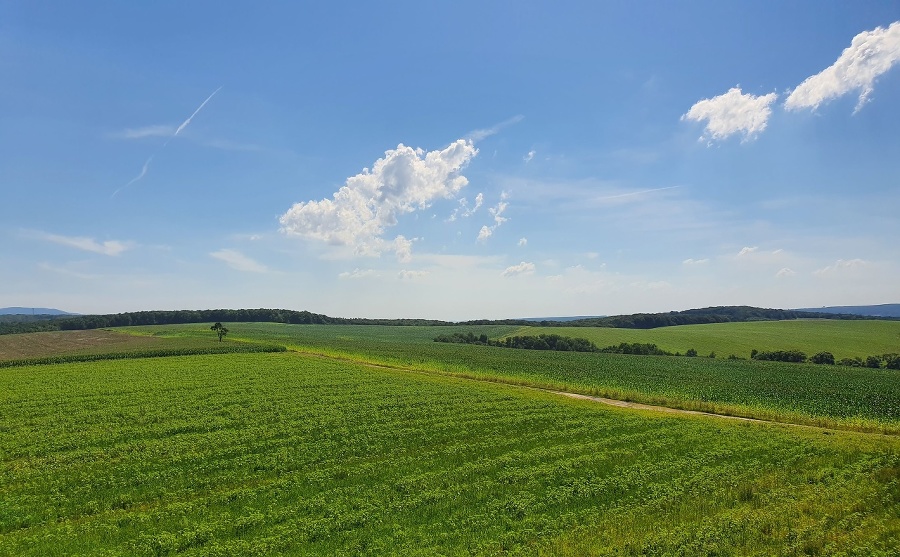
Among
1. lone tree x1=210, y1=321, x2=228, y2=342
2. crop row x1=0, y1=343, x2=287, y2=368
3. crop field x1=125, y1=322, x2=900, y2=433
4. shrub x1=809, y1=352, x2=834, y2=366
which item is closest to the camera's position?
crop field x1=125, y1=322, x2=900, y2=433

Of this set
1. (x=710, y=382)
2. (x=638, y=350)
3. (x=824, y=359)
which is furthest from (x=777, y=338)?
(x=710, y=382)

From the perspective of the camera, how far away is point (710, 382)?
52125mm

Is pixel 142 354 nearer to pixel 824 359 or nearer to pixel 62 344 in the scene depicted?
pixel 62 344

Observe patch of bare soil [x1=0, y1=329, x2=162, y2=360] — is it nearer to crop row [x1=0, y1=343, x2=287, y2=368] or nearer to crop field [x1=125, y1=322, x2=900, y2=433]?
crop row [x1=0, y1=343, x2=287, y2=368]

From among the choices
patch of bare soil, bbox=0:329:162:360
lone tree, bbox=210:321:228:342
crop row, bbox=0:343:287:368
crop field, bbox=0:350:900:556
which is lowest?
crop field, bbox=0:350:900:556

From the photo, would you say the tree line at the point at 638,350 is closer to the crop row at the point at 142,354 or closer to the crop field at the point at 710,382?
the crop field at the point at 710,382

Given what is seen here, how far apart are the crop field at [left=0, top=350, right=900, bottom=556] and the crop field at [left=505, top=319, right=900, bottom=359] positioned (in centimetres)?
8145

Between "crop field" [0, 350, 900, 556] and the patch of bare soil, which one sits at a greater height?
the patch of bare soil

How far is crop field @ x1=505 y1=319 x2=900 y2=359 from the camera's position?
321 ft

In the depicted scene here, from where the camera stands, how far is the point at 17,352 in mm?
71125

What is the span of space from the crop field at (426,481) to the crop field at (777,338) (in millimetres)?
81452

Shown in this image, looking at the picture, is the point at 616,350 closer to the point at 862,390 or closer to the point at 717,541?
the point at 862,390

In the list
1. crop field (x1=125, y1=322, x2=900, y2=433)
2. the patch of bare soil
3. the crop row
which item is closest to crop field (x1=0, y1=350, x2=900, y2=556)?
crop field (x1=125, y1=322, x2=900, y2=433)

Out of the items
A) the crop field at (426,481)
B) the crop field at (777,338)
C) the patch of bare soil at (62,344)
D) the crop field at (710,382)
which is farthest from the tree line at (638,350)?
the patch of bare soil at (62,344)
